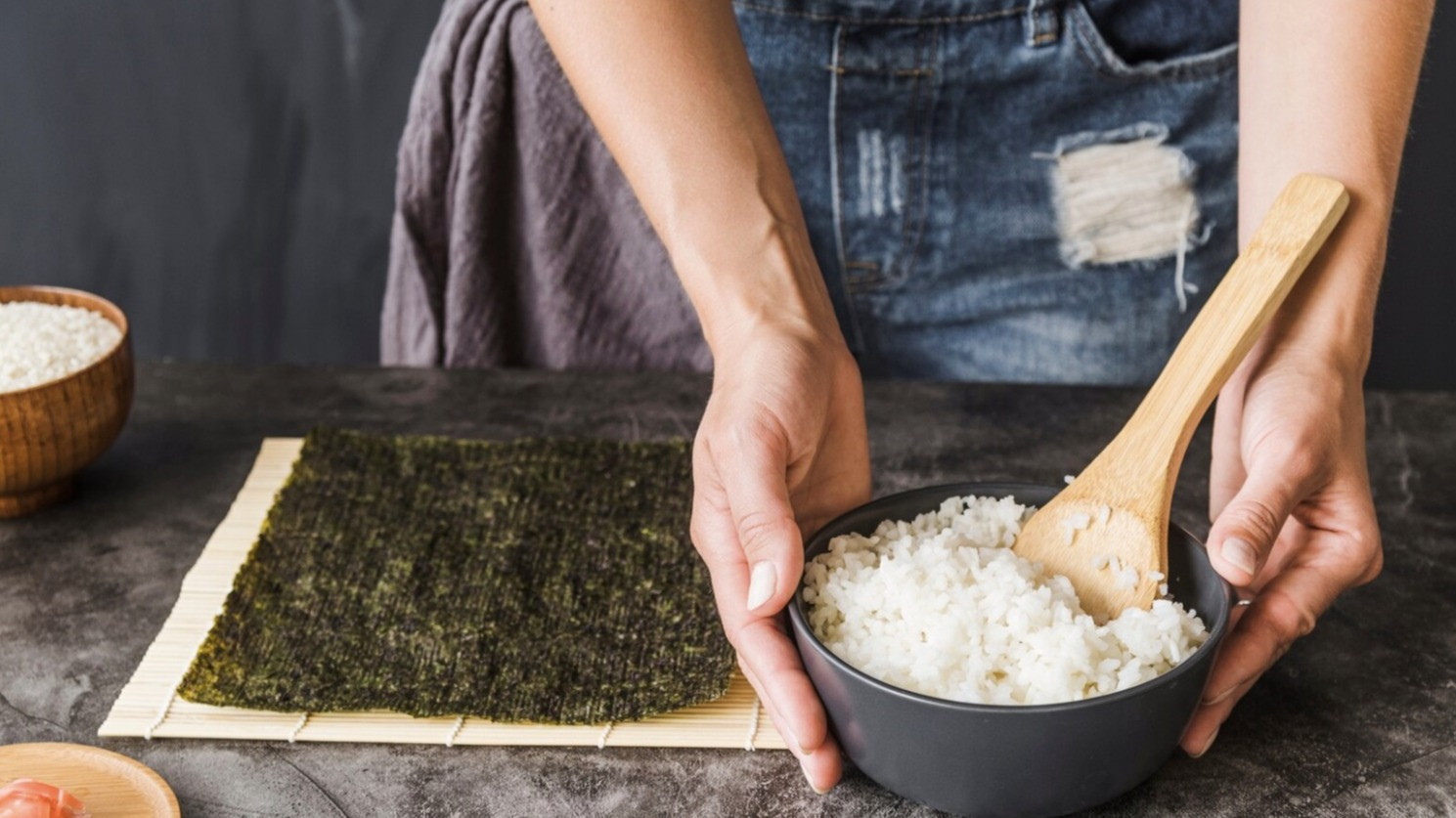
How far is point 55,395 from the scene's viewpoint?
1131 millimetres

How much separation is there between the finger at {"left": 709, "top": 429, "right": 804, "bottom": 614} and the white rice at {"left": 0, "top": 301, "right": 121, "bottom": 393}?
1.99ft

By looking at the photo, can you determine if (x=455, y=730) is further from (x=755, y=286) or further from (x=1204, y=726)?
(x=1204, y=726)

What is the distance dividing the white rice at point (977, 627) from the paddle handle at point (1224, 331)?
4.9 inches

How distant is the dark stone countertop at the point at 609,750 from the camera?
89cm

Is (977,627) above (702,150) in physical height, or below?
below

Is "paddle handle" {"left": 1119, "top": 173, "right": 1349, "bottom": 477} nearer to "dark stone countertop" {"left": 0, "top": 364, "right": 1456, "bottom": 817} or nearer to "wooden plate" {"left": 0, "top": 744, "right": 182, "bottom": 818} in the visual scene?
"dark stone countertop" {"left": 0, "top": 364, "right": 1456, "bottom": 817}

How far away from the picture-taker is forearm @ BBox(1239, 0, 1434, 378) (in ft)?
3.41

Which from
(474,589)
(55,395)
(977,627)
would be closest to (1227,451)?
(977,627)

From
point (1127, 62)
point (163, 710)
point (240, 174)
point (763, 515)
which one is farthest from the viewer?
point (240, 174)

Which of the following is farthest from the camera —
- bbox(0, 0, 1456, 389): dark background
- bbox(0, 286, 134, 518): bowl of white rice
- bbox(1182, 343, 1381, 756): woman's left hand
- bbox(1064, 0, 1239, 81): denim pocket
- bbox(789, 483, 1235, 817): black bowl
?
bbox(0, 0, 1456, 389): dark background

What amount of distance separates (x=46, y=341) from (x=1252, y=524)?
98 centimetres

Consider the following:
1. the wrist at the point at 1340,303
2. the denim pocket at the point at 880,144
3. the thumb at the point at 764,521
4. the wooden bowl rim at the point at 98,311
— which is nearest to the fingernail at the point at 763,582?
the thumb at the point at 764,521

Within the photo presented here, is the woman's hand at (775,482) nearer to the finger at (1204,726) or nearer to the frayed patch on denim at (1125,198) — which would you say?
the finger at (1204,726)

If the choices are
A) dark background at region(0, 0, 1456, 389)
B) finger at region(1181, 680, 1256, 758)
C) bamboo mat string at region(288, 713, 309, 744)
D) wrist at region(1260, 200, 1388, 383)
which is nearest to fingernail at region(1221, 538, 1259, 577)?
finger at region(1181, 680, 1256, 758)
